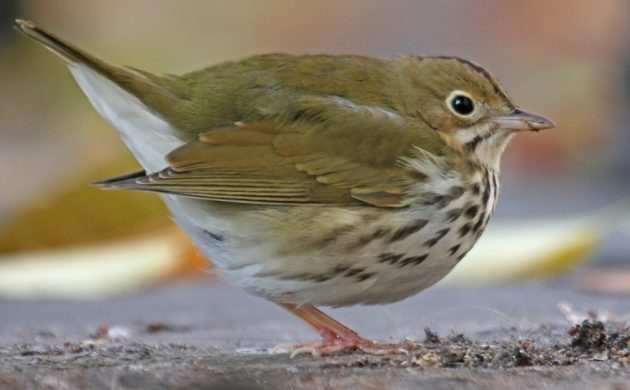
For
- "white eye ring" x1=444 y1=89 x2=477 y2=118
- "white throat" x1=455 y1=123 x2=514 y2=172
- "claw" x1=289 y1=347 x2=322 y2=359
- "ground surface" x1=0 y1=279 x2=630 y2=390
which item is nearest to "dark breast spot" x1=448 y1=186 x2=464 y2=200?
"white throat" x1=455 y1=123 x2=514 y2=172

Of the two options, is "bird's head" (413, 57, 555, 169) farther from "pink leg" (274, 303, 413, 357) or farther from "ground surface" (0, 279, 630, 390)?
"pink leg" (274, 303, 413, 357)

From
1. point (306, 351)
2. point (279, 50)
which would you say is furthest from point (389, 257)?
point (279, 50)

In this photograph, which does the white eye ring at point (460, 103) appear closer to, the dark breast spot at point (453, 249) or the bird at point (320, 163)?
the bird at point (320, 163)

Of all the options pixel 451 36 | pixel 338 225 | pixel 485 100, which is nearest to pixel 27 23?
pixel 338 225

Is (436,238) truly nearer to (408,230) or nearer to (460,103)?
(408,230)

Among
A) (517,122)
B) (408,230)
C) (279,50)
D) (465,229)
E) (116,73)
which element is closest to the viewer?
(408,230)

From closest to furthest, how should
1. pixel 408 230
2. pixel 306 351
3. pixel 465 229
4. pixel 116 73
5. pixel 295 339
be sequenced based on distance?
pixel 306 351 → pixel 408 230 → pixel 465 229 → pixel 116 73 → pixel 295 339

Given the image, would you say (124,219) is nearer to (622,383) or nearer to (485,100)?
(485,100)

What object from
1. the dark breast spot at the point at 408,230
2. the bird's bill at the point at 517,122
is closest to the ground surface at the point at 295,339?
the dark breast spot at the point at 408,230
